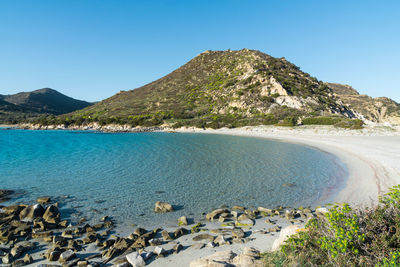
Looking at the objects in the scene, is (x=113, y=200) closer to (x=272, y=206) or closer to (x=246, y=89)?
(x=272, y=206)

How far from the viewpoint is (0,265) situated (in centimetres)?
578

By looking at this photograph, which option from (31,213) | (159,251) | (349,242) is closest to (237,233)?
(159,251)

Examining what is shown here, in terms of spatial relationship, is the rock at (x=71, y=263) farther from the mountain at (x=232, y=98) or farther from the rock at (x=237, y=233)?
the mountain at (x=232, y=98)

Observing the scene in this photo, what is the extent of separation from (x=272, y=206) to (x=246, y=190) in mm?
2247

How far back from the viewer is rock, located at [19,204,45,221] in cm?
863

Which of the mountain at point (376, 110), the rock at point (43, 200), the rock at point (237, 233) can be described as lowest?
the rock at point (43, 200)

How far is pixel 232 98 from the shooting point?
75.2 meters

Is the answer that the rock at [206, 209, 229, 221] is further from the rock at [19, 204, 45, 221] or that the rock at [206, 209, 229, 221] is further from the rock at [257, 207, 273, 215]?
the rock at [19, 204, 45, 221]

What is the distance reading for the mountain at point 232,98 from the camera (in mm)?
60750

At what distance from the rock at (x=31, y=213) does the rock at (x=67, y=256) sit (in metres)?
3.86

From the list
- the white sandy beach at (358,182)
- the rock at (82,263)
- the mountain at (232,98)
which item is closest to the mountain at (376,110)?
the mountain at (232,98)

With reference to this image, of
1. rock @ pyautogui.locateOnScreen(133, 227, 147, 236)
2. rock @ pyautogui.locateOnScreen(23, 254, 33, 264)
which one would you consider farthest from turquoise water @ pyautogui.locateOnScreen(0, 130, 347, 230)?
rock @ pyautogui.locateOnScreen(23, 254, 33, 264)

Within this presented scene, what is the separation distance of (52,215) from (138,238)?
4.33 metres

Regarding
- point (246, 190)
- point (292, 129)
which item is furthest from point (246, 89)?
point (246, 190)
